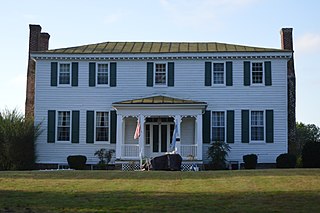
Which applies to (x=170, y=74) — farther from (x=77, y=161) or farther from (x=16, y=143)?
(x=16, y=143)

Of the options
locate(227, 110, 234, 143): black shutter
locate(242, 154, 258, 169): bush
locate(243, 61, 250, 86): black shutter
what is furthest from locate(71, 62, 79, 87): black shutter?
locate(242, 154, 258, 169): bush

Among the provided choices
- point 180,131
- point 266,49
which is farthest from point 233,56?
point 180,131

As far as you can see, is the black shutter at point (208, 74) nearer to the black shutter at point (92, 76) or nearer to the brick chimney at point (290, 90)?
the brick chimney at point (290, 90)

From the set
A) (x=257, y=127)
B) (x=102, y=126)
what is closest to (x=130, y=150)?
(x=102, y=126)

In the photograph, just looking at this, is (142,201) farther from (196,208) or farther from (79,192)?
(79,192)

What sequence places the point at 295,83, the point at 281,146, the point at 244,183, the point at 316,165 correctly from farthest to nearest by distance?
the point at 295,83 → the point at 281,146 → the point at 316,165 → the point at 244,183

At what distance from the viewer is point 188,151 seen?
3303cm

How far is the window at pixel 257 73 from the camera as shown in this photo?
111 ft

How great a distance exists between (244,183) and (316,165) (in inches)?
576

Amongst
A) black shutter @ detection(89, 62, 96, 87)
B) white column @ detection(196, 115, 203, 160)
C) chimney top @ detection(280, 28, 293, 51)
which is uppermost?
chimney top @ detection(280, 28, 293, 51)

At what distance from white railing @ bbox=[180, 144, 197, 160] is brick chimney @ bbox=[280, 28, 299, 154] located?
6.35 m

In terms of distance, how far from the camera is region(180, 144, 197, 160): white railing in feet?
107

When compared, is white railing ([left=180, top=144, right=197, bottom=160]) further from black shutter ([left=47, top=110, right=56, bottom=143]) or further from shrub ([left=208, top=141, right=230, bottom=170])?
black shutter ([left=47, top=110, right=56, bottom=143])

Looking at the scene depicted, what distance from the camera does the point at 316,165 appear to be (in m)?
31.1
